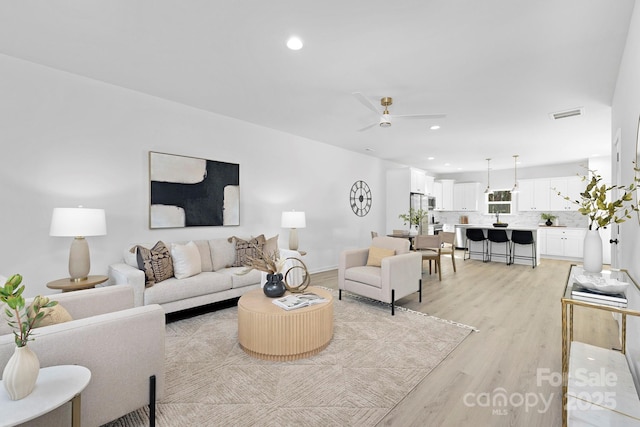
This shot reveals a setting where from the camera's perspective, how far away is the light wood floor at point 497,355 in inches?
71.2

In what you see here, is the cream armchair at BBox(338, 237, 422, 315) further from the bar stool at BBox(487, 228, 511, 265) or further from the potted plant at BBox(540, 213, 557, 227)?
the potted plant at BBox(540, 213, 557, 227)

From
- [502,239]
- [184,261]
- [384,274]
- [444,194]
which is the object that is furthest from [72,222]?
[444,194]

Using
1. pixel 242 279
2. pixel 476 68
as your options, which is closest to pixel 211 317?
pixel 242 279

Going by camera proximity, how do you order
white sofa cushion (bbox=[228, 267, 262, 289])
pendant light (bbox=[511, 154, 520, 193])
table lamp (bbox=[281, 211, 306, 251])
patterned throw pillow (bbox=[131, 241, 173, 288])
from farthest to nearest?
1. pendant light (bbox=[511, 154, 520, 193])
2. table lamp (bbox=[281, 211, 306, 251])
3. white sofa cushion (bbox=[228, 267, 262, 289])
4. patterned throw pillow (bbox=[131, 241, 173, 288])

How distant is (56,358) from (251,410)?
1.10 meters

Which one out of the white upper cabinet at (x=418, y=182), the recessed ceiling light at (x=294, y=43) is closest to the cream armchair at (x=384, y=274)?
the recessed ceiling light at (x=294, y=43)

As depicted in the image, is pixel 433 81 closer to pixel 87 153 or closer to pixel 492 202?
pixel 87 153

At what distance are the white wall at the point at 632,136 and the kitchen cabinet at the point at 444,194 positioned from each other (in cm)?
682

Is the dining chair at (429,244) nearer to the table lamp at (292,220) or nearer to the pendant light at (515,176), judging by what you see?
the table lamp at (292,220)

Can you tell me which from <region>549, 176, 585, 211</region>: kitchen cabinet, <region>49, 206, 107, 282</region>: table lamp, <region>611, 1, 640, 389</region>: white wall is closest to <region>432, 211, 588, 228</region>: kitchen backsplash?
<region>549, 176, 585, 211</region>: kitchen cabinet

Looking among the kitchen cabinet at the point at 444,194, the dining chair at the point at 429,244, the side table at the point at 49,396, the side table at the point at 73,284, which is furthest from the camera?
the kitchen cabinet at the point at 444,194

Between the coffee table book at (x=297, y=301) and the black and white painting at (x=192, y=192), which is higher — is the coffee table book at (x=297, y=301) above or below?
below

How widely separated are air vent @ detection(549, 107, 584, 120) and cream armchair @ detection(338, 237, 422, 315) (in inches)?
114

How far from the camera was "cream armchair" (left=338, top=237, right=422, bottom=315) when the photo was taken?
3.49 m
